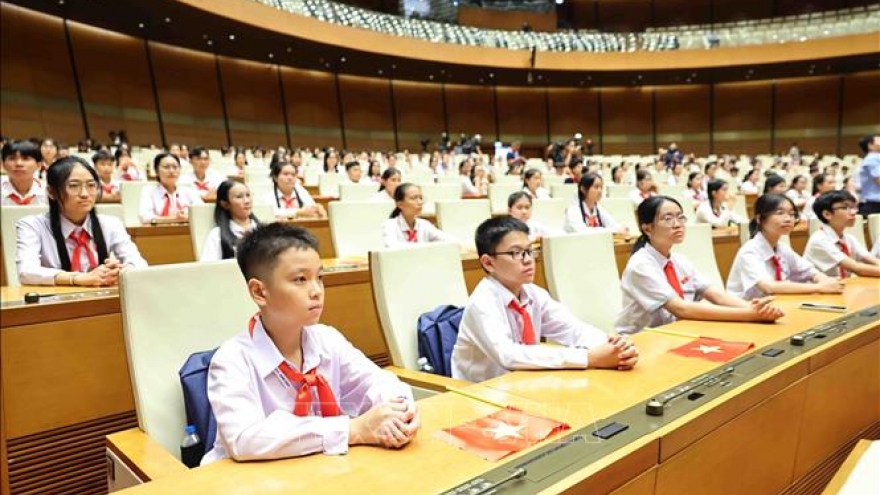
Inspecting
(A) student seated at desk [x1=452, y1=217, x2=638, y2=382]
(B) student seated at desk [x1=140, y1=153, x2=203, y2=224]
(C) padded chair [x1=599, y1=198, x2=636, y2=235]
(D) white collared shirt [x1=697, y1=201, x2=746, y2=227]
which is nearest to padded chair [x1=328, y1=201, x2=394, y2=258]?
(B) student seated at desk [x1=140, y1=153, x2=203, y2=224]

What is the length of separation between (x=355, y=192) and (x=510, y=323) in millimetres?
3780

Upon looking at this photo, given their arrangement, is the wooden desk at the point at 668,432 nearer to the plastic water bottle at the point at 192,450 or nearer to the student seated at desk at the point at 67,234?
the plastic water bottle at the point at 192,450

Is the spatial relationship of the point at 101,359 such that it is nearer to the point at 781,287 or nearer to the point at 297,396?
the point at 297,396

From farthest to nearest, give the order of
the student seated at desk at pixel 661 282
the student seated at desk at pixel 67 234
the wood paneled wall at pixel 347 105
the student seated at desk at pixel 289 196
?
the wood paneled wall at pixel 347 105, the student seated at desk at pixel 289 196, the student seated at desk at pixel 67 234, the student seated at desk at pixel 661 282

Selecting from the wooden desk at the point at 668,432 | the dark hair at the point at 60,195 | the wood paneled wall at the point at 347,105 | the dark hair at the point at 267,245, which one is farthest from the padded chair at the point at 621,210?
the wood paneled wall at the point at 347,105

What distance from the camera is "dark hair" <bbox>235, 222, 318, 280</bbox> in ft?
4.16

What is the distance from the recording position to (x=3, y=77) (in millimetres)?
9383

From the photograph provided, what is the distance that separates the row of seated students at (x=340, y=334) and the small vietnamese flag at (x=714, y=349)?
0.77 feet

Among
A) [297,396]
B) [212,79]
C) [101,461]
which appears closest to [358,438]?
[297,396]

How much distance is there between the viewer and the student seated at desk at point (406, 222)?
3.47m

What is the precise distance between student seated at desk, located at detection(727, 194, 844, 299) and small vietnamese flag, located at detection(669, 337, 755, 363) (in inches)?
40.1

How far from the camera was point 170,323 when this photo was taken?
150 cm

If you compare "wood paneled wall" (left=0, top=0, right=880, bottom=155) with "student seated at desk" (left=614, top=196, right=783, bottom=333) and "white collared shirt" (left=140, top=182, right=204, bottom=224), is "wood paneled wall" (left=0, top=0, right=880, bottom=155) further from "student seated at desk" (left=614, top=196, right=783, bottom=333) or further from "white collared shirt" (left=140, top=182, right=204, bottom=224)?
"student seated at desk" (left=614, top=196, right=783, bottom=333)

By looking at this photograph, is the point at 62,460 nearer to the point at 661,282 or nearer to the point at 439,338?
the point at 439,338
